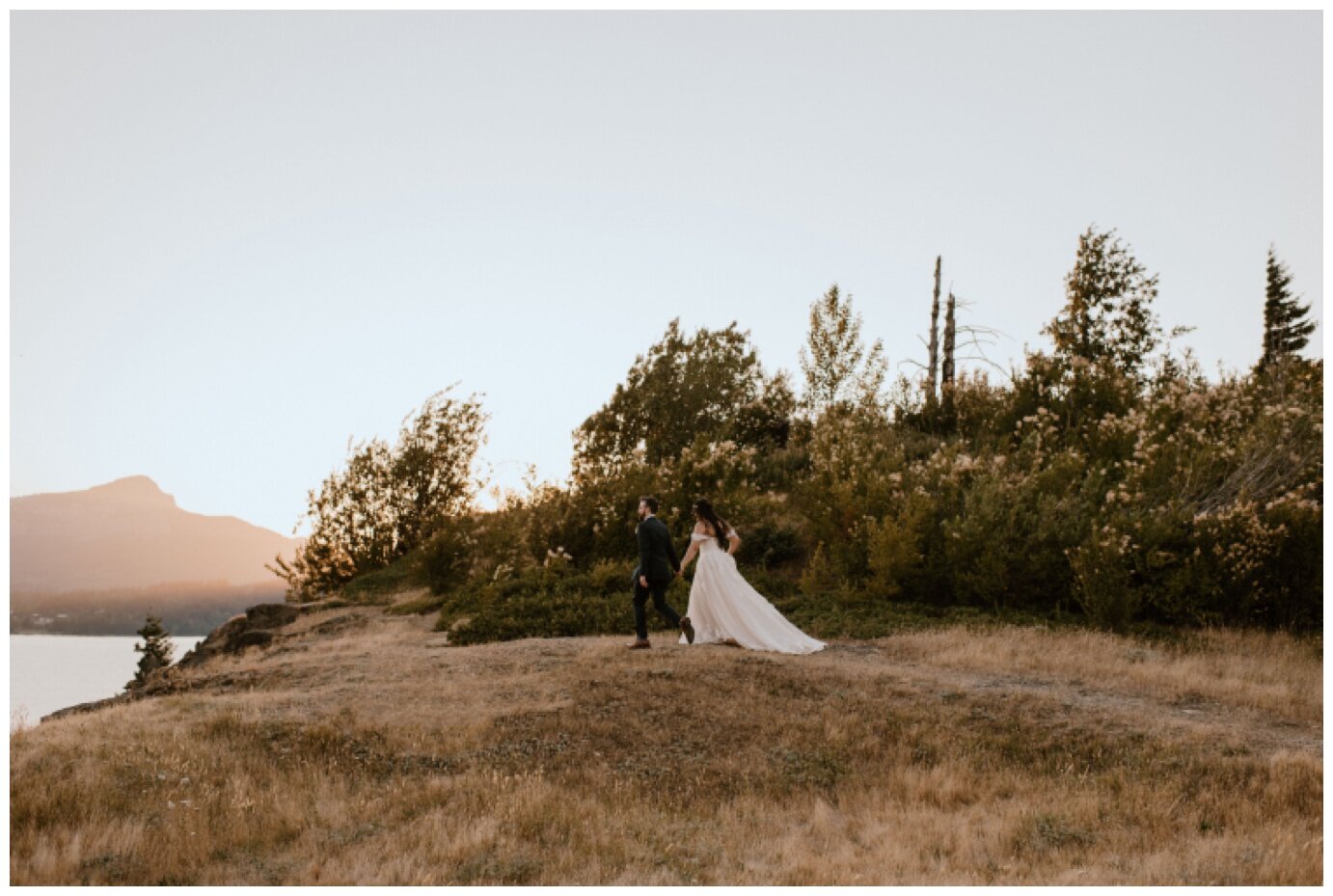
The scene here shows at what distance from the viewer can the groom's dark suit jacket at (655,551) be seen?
1355 centimetres

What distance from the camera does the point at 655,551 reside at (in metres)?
13.7

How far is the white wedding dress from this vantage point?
14.7m

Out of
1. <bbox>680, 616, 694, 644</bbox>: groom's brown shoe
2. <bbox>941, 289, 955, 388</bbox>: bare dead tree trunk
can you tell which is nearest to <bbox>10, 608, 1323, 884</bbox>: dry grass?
<bbox>680, 616, 694, 644</bbox>: groom's brown shoe

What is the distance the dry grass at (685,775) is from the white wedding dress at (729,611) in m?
0.99

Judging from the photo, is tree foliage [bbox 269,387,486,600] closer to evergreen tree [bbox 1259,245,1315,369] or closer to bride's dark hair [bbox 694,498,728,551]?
bride's dark hair [bbox 694,498,728,551]

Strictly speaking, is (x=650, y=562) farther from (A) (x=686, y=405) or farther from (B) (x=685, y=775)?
(A) (x=686, y=405)

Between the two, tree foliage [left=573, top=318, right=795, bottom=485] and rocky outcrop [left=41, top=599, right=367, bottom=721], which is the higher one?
tree foliage [left=573, top=318, right=795, bottom=485]

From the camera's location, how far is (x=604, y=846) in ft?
26.2

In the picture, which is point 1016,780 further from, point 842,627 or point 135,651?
point 135,651

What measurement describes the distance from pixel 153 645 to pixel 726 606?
19625 millimetres

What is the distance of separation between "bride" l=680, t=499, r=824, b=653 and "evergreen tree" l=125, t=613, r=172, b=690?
17707mm

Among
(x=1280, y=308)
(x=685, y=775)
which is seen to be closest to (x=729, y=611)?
(x=685, y=775)

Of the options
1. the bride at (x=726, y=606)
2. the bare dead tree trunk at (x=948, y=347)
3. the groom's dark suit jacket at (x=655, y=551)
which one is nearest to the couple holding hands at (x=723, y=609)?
the bride at (x=726, y=606)

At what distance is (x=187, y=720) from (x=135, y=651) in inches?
752
